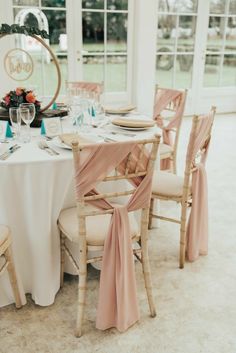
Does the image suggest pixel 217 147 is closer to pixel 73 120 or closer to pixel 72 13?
pixel 72 13

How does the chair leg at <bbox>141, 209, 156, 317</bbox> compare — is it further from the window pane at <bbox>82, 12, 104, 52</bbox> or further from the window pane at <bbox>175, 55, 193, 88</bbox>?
the window pane at <bbox>175, 55, 193, 88</bbox>

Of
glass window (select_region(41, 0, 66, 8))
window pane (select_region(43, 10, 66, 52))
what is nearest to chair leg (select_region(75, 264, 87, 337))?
window pane (select_region(43, 10, 66, 52))

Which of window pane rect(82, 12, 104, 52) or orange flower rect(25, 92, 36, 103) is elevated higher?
window pane rect(82, 12, 104, 52)

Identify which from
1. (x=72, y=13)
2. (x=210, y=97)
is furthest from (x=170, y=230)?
(x=210, y=97)

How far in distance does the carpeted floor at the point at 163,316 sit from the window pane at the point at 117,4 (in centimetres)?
366

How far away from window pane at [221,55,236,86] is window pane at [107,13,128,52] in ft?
7.60

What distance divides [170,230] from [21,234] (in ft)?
4.08

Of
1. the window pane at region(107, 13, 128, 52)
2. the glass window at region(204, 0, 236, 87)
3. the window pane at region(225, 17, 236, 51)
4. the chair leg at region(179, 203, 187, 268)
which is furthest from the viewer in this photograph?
the window pane at region(225, 17, 236, 51)

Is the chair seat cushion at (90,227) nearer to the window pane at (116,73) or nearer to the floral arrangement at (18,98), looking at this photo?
the floral arrangement at (18,98)

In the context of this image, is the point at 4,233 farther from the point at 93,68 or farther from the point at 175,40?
the point at 175,40

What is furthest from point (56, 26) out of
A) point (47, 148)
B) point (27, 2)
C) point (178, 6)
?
point (47, 148)

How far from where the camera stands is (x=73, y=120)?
7.91ft

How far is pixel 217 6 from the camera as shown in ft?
20.4

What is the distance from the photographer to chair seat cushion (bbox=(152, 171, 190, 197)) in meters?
2.27
